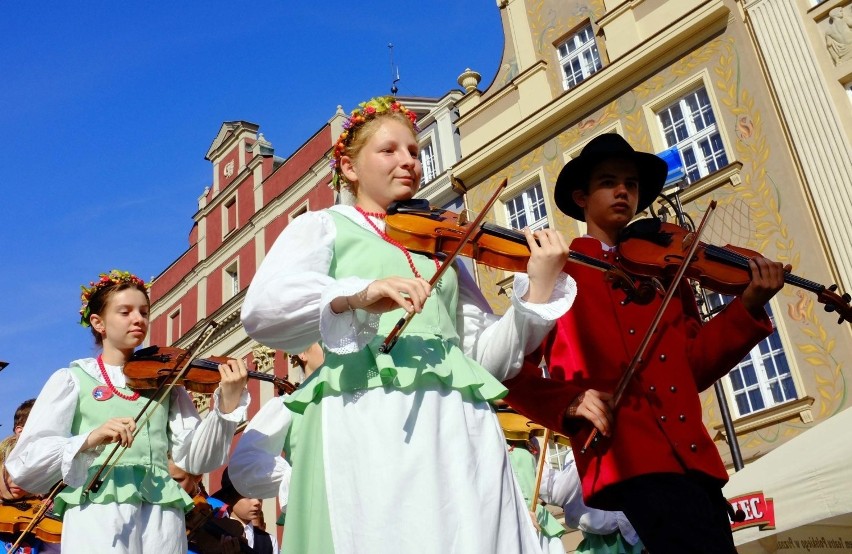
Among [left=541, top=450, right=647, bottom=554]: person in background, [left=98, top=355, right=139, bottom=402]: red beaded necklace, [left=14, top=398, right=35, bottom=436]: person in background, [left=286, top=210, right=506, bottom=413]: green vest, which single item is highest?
[left=14, top=398, right=35, bottom=436]: person in background

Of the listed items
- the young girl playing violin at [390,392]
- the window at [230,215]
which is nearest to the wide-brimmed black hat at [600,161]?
the young girl playing violin at [390,392]

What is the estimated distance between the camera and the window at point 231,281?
2467 centimetres

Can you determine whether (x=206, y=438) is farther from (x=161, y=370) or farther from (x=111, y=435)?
(x=161, y=370)

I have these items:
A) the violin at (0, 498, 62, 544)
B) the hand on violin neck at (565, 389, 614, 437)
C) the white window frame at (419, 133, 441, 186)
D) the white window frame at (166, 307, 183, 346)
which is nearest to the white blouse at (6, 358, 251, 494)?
the hand on violin neck at (565, 389, 614, 437)

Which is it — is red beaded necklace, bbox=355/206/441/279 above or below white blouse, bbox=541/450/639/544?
above

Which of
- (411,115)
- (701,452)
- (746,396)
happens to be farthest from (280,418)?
(746,396)

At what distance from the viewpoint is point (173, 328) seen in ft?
90.5

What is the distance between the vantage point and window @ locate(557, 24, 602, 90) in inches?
556

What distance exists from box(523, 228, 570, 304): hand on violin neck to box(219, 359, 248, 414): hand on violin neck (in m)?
1.49

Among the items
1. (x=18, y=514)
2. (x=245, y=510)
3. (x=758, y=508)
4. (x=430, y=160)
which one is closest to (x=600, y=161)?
(x=758, y=508)

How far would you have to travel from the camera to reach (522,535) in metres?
2.01

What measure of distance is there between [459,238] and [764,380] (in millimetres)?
9146

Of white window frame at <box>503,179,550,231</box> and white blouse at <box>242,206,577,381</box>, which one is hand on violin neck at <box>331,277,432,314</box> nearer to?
white blouse at <box>242,206,577,381</box>

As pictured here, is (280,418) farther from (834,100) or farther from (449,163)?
(449,163)
